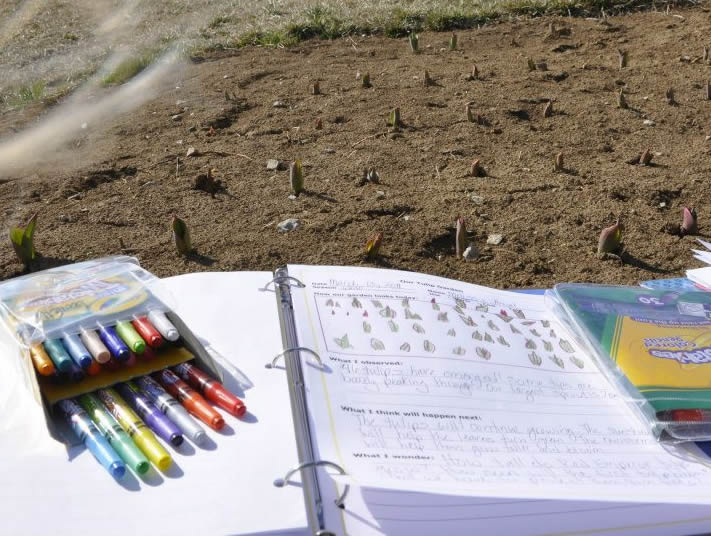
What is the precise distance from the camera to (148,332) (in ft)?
4.86

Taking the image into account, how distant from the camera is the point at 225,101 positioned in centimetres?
417

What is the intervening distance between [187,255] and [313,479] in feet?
5.24

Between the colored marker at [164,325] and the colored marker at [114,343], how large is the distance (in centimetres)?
8

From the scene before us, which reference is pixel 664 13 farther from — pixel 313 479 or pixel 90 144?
pixel 313 479

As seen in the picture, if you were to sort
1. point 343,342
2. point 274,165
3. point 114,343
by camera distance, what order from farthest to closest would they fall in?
1. point 274,165
2. point 343,342
3. point 114,343

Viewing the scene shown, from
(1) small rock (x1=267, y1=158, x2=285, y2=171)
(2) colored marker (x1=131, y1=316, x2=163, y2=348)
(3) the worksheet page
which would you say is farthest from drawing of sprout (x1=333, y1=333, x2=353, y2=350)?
(1) small rock (x1=267, y1=158, x2=285, y2=171)

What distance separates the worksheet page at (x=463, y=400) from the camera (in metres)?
1.25

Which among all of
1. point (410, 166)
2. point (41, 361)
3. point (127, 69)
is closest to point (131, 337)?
point (41, 361)

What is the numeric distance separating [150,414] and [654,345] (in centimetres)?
100

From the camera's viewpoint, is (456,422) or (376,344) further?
(376,344)

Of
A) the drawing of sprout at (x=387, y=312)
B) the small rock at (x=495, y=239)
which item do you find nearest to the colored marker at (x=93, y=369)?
the drawing of sprout at (x=387, y=312)

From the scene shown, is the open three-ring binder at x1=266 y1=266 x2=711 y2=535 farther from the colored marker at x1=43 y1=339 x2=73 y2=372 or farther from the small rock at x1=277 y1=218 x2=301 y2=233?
the small rock at x1=277 y1=218 x2=301 y2=233

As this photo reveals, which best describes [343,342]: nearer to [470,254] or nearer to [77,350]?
[77,350]

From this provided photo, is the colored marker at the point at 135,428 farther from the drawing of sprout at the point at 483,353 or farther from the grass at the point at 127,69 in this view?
the grass at the point at 127,69
